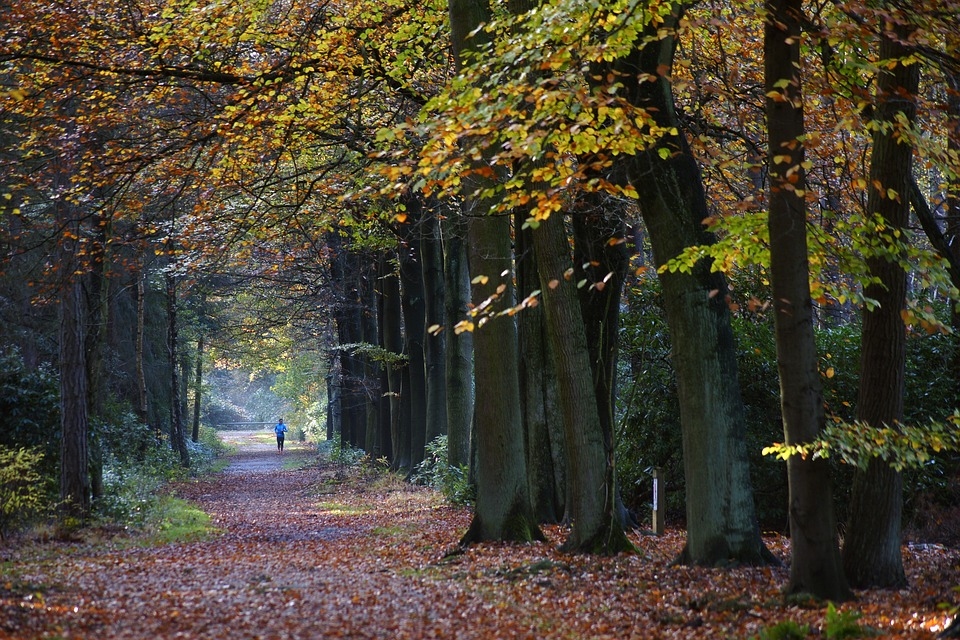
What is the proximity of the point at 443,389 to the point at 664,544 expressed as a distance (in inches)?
452

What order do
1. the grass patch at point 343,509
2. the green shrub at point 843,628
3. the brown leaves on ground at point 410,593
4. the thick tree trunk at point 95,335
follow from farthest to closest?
1. the grass patch at point 343,509
2. the thick tree trunk at point 95,335
3. the brown leaves on ground at point 410,593
4. the green shrub at point 843,628

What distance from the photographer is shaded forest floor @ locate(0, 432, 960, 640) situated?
716cm

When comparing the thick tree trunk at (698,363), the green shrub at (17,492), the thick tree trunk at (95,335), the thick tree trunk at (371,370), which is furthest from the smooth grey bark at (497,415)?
the thick tree trunk at (371,370)

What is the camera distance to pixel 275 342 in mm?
44719

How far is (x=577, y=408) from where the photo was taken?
35.3 ft

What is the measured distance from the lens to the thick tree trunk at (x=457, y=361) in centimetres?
1898

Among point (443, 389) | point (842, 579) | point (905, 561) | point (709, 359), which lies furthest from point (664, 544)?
point (443, 389)

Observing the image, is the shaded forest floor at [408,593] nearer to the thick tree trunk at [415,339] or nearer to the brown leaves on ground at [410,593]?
the brown leaves on ground at [410,593]

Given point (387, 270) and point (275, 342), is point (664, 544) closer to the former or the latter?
point (387, 270)

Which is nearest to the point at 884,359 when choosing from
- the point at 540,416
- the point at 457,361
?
the point at 540,416

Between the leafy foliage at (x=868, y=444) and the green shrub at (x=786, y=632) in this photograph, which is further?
the leafy foliage at (x=868, y=444)

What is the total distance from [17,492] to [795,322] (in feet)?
36.3

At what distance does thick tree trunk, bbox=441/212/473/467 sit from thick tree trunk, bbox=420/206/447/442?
0.99 meters

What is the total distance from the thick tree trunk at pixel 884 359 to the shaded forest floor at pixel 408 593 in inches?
15.4
